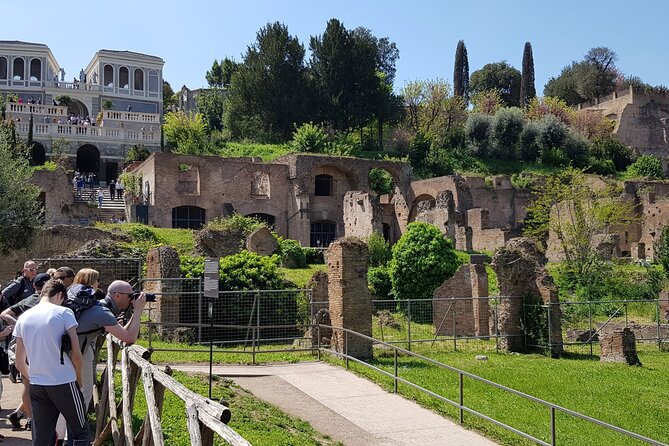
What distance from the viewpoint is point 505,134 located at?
64625 millimetres

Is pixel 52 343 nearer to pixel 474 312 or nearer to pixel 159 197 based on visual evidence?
pixel 474 312

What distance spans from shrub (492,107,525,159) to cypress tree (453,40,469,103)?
23677mm

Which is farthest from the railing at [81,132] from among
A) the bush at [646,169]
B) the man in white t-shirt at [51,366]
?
the man in white t-shirt at [51,366]

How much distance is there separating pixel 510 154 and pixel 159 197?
35.3 metres

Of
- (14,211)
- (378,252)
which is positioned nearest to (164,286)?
(14,211)

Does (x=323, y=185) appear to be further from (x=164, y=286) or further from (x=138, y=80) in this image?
(x=138, y=80)

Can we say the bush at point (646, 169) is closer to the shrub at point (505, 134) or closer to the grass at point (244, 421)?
the shrub at point (505, 134)

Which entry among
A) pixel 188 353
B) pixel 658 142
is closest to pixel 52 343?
pixel 188 353

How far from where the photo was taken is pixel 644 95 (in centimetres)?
7756

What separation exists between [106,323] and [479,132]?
60.0 meters

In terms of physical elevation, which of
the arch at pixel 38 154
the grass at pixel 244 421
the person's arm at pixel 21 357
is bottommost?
the grass at pixel 244 421

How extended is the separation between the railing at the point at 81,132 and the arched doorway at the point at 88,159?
58.2 inches

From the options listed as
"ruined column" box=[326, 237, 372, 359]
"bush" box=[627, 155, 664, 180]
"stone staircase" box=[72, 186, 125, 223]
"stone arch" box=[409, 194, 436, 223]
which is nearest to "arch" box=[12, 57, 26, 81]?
"stone staircase" box=[72, 186, 125, 223]

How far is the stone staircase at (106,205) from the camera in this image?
39.2 metres
